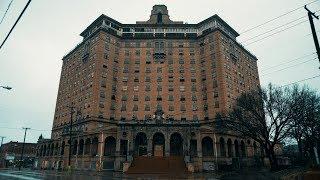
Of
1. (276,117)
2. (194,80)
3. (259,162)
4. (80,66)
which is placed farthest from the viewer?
(80,66)

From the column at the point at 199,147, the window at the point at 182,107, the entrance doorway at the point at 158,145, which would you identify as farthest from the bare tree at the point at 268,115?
the window at the point at 182,107

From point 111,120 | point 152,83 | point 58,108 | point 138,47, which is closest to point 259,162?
point 152,83

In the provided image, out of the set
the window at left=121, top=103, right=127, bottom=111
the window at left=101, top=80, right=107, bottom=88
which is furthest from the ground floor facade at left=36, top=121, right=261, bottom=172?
the window at left=101, top=80, right=107, bottom=88

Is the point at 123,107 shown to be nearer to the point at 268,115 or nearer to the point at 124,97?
the point at 124,97

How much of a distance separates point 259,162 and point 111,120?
3602 centimetres

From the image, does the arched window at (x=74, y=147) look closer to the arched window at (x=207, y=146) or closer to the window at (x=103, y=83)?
the window at (x=103, y=83)

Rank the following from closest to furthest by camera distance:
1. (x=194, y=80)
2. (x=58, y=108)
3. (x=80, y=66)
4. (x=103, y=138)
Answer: (x=103, y=138) < (x=194, y=80) < (x=80, y=66) < (x=58, y=108)

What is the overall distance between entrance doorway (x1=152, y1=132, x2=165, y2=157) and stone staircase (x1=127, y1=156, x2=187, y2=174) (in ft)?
24.3

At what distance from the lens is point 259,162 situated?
6175cm

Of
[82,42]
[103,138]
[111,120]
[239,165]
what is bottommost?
[239,165]

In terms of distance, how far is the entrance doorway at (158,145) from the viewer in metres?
52.4

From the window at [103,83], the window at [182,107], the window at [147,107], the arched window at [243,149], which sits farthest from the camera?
the window at [103,83]

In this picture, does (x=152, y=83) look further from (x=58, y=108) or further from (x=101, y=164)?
(x=58, y=108)

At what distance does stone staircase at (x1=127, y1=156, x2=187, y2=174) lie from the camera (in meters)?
41.8
